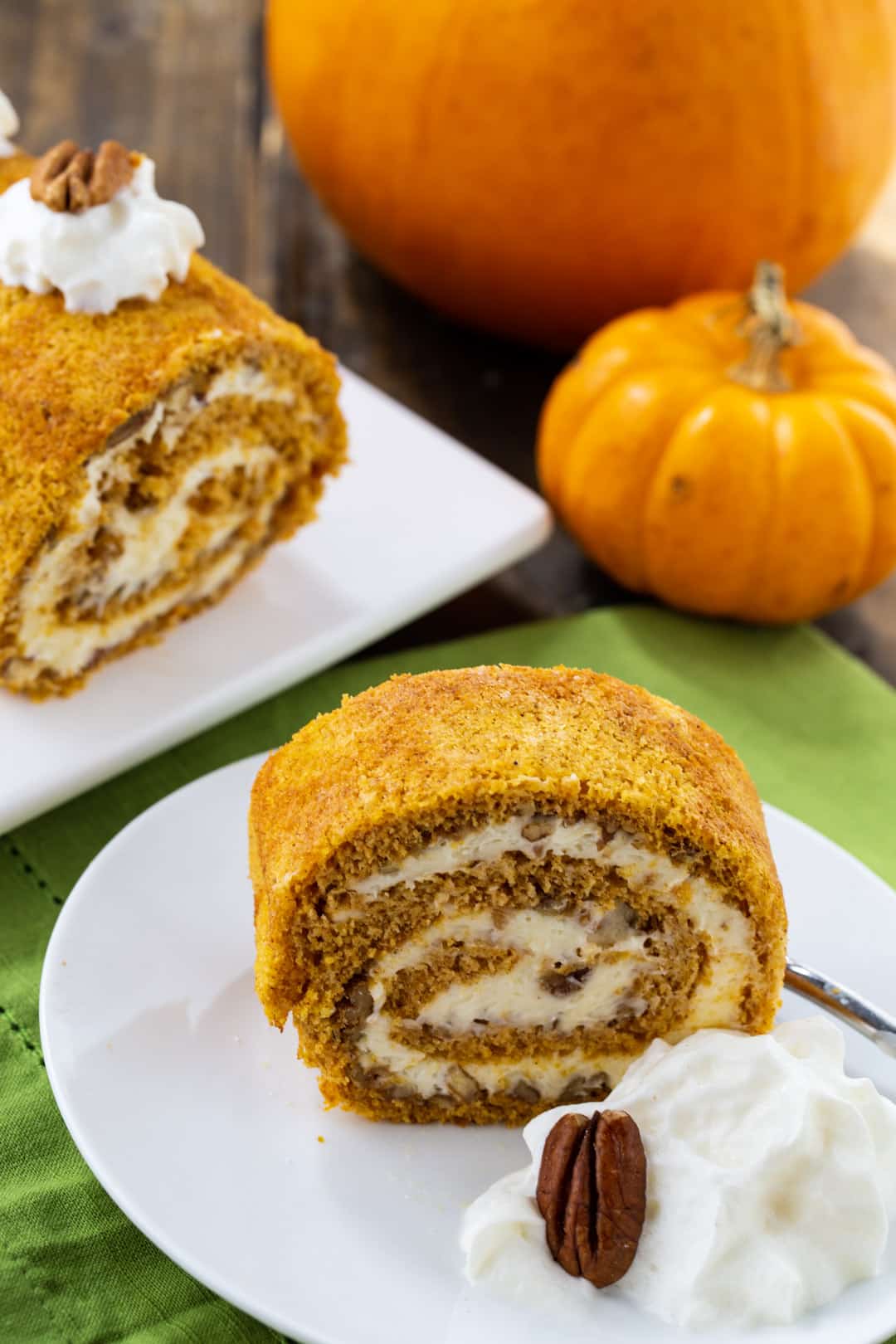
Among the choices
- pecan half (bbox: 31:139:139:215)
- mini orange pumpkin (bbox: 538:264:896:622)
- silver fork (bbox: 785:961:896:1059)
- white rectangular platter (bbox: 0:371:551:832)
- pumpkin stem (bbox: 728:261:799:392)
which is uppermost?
pecan half (bbox: 31:139:139:215)

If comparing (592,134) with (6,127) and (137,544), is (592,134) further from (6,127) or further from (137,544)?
(137,544)

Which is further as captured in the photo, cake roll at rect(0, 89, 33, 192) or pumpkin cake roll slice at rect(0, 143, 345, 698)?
cake roll at rect(0, 89, 33, 192)

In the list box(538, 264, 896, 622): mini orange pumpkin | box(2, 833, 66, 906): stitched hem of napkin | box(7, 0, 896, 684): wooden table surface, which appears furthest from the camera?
box(7, 0, 896, 684): wooden table surface

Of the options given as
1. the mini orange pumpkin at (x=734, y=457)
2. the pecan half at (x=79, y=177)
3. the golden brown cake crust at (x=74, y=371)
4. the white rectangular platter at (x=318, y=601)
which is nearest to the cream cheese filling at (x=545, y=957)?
the white rectangular platter at (x=318, y=601)

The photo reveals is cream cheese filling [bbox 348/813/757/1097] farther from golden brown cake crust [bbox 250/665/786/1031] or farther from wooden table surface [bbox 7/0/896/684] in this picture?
wooden table surface [bbox 7/0/896/684]

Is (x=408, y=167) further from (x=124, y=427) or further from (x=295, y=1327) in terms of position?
(x=295, y=1327)

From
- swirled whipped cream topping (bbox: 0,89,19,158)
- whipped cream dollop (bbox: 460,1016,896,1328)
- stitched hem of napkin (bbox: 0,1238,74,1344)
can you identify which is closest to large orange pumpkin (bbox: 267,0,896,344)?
swirled whipped cream topping (bbox: 0,89,19,158)

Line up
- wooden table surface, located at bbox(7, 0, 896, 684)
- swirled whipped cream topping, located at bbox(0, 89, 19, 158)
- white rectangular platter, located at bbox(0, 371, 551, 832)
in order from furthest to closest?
wooden table surface, located at bbox(7, 0, 896, 684) → swirled whipped cream topping, located at bbox(0, 89, 19, 158) → white rectangular platter, located at bbox(0, 371, 551, 832)
